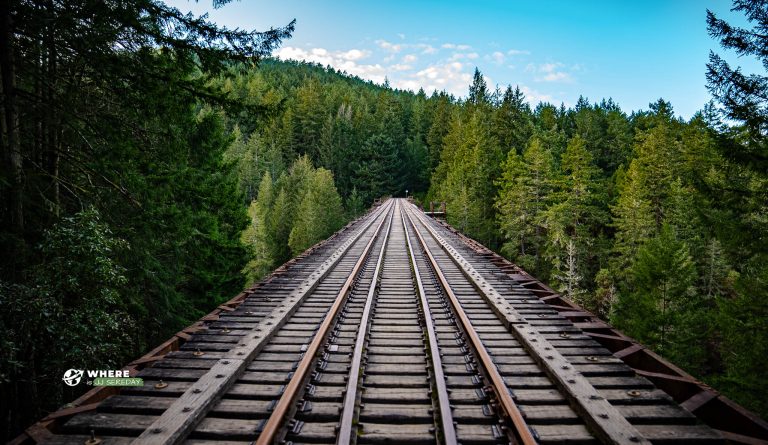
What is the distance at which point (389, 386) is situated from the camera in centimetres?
470

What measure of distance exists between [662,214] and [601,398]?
3511 cm

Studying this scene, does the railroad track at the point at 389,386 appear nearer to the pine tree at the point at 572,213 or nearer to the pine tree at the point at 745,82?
the pine tree at the point at 745,82

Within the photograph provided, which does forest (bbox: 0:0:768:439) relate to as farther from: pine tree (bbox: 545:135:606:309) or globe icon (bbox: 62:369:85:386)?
pine tree (bbox: 545:135:606:309)

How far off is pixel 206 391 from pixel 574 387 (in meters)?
4.01

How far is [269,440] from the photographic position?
3.31 meters

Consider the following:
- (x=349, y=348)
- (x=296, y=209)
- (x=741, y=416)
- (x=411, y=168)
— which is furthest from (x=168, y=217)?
(x=411, y=168)

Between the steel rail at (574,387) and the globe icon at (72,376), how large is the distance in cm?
581

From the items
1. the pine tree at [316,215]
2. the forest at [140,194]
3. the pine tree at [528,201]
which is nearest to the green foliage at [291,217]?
the pine tree at [316,215]

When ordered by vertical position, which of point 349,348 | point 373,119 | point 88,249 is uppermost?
point 373,119

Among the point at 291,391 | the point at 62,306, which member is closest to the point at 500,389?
the point at 291,391

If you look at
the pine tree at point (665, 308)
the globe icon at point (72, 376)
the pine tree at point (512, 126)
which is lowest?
the pine tree at point (665, 308)

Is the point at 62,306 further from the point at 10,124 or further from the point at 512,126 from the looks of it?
the point at 512,126

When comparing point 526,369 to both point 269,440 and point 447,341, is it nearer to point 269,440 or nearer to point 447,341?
point 447,341

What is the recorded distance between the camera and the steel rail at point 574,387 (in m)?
3.47
